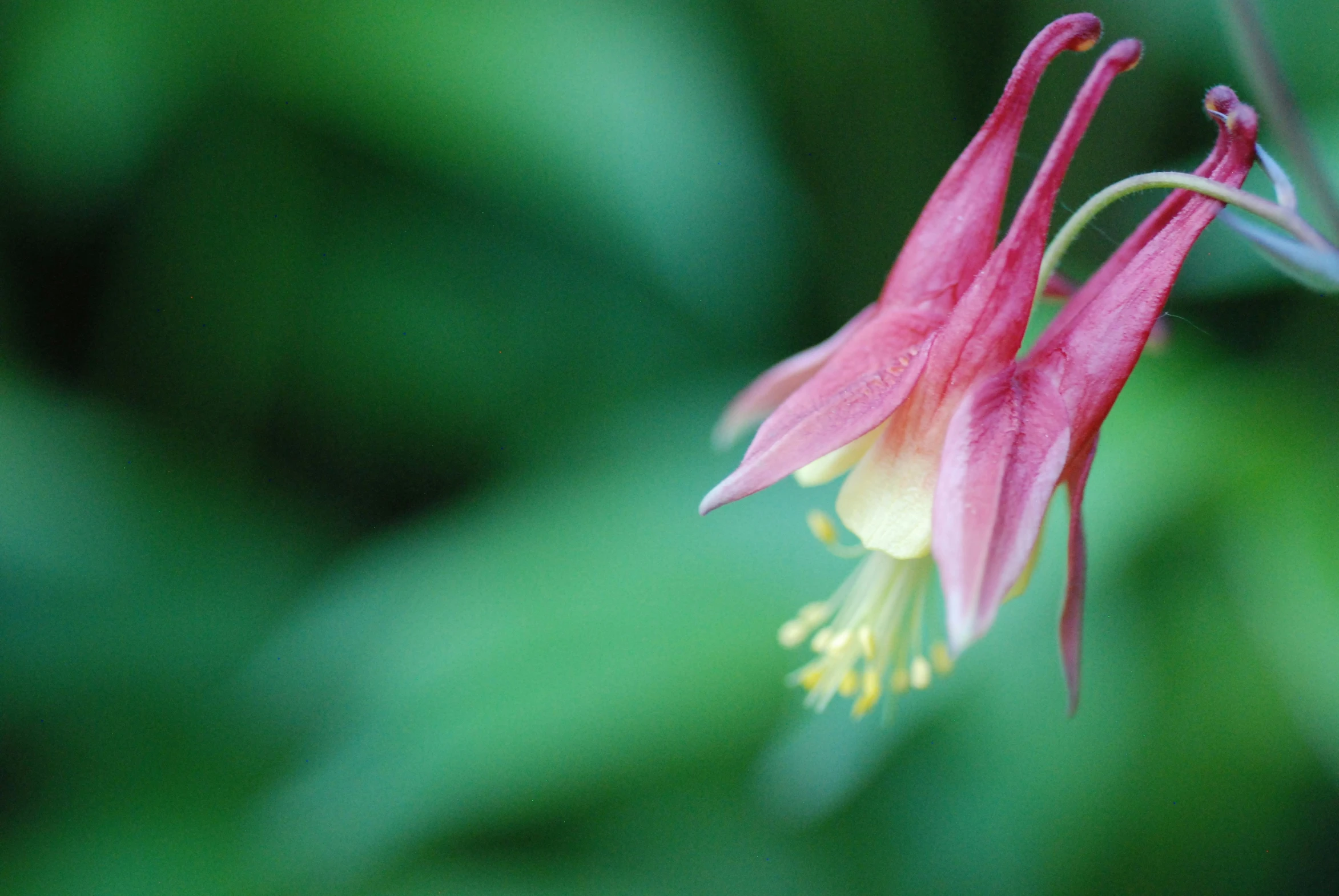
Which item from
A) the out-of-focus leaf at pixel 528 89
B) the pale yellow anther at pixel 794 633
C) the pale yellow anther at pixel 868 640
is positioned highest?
the out-of-focus leaf at pixel 528 89

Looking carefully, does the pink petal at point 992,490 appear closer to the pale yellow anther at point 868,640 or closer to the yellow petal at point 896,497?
the yellow petal at point 896,497

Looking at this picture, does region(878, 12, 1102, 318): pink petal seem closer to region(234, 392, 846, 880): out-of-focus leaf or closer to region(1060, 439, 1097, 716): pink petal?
region(1060, 439, 1097, 716): pink petal

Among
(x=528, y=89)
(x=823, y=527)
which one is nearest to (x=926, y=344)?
(x=823, y=527)

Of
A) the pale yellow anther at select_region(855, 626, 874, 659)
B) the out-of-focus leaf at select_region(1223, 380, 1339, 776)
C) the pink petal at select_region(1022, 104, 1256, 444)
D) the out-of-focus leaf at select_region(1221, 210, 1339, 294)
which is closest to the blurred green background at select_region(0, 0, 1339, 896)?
the out-of-focus leaf at select_region(1223, 380, 1339, 776)

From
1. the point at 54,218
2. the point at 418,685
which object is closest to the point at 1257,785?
the point at 418,685

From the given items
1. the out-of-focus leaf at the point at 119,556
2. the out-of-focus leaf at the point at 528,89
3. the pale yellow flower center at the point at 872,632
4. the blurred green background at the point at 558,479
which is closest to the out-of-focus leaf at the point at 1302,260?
the pale yellow flower center at the point at 872,632

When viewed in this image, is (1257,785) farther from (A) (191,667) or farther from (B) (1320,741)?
(A) (191,667)

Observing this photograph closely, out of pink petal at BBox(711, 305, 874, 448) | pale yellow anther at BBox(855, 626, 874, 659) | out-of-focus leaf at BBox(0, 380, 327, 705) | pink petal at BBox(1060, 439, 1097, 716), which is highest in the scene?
out-of-focus leaf at BBox(0, 380, 327, 705)
